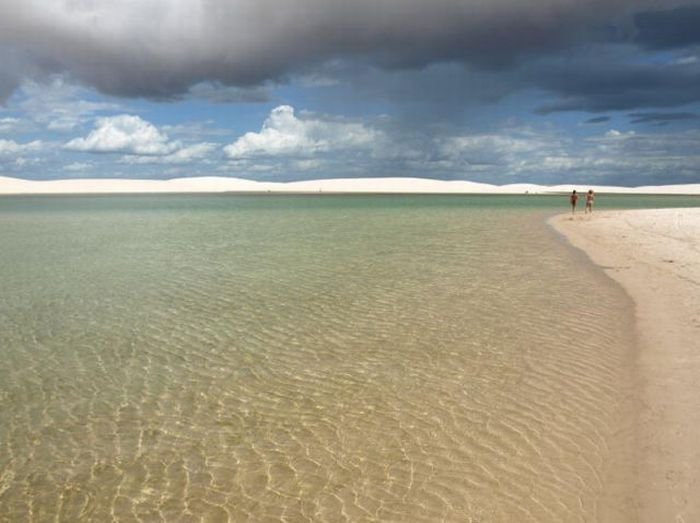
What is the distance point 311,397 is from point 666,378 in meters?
4.77

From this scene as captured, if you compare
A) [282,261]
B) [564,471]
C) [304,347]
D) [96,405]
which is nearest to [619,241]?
[282,261]

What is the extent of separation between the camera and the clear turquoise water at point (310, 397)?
4867 millimetres

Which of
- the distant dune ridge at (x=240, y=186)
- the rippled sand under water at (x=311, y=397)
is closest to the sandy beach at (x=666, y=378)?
the rippled sand under water at (x=311, y=397)

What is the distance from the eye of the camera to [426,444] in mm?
5742

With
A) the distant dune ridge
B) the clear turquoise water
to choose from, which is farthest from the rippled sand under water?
the distant dune ridge

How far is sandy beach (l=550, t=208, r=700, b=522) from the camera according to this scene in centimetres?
477

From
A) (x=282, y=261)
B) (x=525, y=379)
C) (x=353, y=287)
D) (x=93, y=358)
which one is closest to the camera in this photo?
(x=525, y=379)

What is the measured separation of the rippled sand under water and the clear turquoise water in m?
0.03

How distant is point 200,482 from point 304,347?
13.3ft

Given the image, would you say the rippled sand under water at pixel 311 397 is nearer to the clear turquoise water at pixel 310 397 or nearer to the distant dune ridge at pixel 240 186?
the clear turquoise water at pixel 310 397

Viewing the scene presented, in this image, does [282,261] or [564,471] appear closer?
[564,471]

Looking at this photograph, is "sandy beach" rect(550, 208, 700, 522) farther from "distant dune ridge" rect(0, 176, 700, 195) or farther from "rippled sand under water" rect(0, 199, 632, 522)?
"distant dune ridge" rect(0, 176, 700, 195)

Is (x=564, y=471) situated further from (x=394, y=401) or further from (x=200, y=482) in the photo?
(x=200, y=482)

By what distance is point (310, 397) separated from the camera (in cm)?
703
